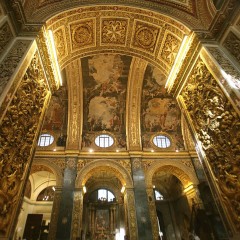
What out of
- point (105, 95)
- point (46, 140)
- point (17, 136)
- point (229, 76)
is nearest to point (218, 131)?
point (229, 76)

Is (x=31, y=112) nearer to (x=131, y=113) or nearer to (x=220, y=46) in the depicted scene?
(x=220, y=46)

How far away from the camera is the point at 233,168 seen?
407cm

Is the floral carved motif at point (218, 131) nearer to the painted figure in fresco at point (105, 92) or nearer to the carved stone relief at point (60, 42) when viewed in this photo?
the carved stone relief at point (60, 42)

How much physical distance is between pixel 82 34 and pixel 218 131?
528cm

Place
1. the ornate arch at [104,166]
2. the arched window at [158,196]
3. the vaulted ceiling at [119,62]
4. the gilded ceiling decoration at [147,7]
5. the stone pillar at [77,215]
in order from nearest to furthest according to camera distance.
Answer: the gilded ceiling decoration at [147,7], the vaulted ceiling at [119,62], the stone pillar at [77,215], the ornate arch at [104,166], the arched window at [158,196]

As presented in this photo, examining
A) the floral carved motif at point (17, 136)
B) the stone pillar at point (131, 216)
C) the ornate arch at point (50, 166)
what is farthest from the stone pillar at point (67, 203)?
the floral carved motif at point (17, 136)

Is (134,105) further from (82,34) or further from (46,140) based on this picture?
(82,34)

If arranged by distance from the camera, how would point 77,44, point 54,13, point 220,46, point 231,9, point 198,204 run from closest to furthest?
1. point 231,9
2. point 220,46
3. point 54,13
4. point 77,44
5. point 198,204

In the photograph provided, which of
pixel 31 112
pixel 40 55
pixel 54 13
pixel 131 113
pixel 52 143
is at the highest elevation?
pixel 131 113

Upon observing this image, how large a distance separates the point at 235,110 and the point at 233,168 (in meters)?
1.23

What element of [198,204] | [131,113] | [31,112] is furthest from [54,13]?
[198,204]

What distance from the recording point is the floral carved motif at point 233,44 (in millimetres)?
4719

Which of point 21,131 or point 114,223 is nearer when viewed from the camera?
point 21,131

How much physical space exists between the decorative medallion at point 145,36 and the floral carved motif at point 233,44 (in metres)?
2.32
